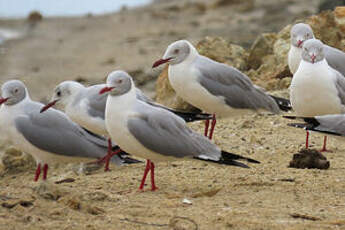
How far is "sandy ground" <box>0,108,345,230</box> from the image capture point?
5.41 metres

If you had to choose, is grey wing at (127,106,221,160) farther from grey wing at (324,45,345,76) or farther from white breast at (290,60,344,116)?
grey wing at (324,45,345,76)

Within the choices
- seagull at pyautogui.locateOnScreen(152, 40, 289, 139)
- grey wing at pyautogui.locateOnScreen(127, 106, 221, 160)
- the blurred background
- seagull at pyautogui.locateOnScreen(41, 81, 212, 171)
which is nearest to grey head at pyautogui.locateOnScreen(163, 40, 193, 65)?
seagull at pyautogui.locateOnScreen(152, 40, 289, 139)

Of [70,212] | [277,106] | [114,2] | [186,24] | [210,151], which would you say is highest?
[114,2]

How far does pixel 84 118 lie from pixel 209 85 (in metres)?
1.46

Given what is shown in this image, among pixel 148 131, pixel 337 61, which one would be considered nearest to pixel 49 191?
pixel 148 131

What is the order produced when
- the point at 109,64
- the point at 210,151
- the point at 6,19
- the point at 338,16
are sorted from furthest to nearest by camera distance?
the point at 6,19
the point at 109,64
the point at 338,16
the point at 210,151

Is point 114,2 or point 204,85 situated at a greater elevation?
point 114,2

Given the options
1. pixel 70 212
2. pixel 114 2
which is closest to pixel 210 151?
pixel 70 212

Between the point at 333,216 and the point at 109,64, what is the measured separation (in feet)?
44.0

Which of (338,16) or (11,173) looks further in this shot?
(338,16)

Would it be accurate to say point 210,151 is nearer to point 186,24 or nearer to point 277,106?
point 277,106

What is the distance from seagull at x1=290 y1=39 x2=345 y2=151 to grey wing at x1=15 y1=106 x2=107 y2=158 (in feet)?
7.28

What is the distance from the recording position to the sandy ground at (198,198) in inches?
213

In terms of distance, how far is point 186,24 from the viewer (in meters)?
23.2
